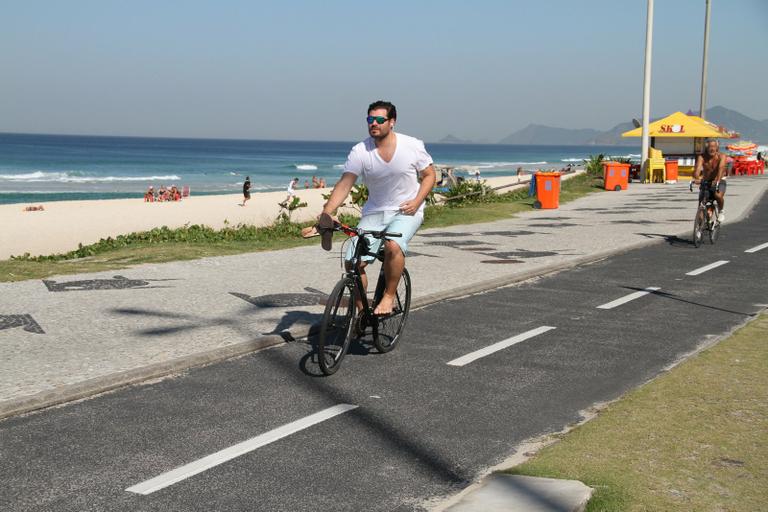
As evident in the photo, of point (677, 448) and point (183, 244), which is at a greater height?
point (677, 448)

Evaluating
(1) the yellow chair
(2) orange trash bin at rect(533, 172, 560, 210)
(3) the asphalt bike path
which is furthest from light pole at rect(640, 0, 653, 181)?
(3) the asphalt bike path

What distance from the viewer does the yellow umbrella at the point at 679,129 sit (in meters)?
38.8

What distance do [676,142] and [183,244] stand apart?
3168 centimetres

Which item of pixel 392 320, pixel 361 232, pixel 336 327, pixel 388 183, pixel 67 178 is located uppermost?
pixel 388 183

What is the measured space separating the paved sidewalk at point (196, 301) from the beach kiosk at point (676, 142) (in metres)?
20.0

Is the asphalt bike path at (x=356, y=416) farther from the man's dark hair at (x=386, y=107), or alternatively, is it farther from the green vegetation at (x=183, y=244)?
the green vegetation at (x=183, y=244)

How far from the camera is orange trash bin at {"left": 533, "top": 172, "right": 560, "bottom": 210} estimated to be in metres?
25.7

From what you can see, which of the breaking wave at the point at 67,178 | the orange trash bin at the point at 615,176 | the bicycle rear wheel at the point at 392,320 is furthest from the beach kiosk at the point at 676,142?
the breaking wave at the point at 67,178

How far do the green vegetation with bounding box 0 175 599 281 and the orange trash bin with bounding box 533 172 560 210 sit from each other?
398mm

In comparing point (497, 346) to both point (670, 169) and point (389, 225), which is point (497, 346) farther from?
point (670, 169)

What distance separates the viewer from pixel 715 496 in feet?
14.2

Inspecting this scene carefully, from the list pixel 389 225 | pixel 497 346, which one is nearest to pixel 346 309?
pixel 389 225

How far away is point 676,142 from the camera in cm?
4262

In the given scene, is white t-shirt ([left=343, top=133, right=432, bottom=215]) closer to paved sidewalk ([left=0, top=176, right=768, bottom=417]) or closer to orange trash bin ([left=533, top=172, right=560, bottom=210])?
paved sidewalk ([left=0, top=176, right=768, bottom=417])
